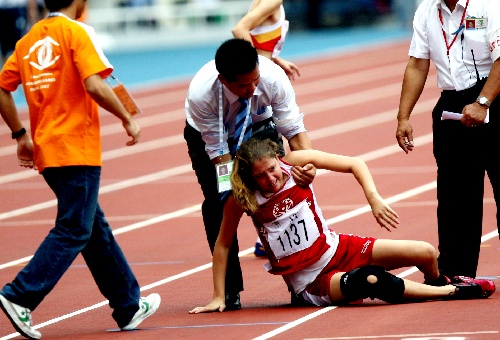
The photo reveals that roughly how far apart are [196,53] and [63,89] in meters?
26.9

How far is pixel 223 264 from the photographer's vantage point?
7.52 metres

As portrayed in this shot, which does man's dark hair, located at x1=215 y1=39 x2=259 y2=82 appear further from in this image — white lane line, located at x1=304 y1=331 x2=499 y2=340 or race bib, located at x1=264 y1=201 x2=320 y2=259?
white lane line, located at x1=304 y1=331 x2=499 y2=340

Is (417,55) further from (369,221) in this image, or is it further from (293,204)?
(369,221)

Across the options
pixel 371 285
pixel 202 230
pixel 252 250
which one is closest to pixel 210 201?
pixel 371 285

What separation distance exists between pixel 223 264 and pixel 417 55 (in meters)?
1.74

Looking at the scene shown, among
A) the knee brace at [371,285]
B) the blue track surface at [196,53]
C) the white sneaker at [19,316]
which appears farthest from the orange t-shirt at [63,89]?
the blue track surface at [196,53]

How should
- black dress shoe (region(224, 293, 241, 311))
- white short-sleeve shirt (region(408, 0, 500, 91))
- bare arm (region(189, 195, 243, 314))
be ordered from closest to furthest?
white short-sleeve shirt (region(408, 0, 500, 91))
bare arm (region(189, 195, 243, 314))
black dress shoe (region(224, 293, 241, 311))

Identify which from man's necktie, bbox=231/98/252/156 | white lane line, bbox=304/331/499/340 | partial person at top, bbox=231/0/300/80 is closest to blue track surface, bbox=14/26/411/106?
partial person at top, bbox=231/0/300/80

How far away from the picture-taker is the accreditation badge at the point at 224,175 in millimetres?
7363

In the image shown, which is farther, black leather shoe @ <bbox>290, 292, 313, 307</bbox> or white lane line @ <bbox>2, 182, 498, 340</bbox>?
black leather shoe @ <bbox>290, 292, 313, 307</bbox>

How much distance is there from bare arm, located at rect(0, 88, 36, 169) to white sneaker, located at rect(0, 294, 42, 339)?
93 cm

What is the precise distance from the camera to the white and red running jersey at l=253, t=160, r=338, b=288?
24.1 feet

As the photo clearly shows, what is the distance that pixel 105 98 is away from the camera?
266 inches

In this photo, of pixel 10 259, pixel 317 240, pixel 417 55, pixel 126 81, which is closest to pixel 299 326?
pixel 317 240
